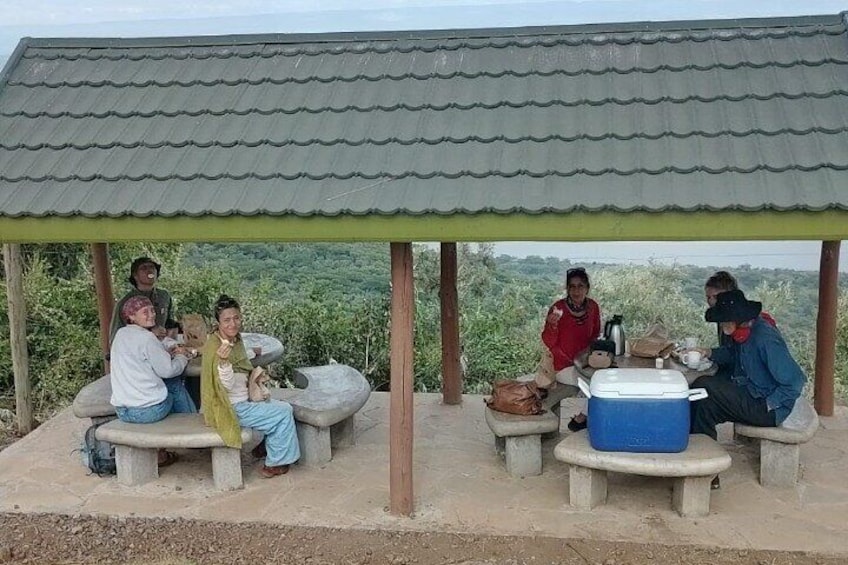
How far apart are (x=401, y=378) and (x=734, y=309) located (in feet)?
7.22

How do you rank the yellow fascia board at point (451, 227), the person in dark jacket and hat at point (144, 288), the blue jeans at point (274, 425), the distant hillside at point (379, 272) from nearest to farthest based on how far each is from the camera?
the yellow fascia board at point (451, 227) < the blue jeans at point (274, 425) < the person in dark jacket and hat at point (144, 288) < the distant hillside at point (379, 272)

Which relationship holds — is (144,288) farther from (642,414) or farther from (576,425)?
(642,414)

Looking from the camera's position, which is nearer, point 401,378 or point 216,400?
point 401,378

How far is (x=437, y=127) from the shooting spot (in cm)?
509

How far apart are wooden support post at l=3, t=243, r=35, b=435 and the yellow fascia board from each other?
307cm

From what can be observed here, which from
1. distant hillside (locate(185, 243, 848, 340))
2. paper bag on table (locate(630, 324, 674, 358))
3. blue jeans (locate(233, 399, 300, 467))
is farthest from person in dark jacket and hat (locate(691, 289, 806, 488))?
distant hillside (locate(185, 243, 848, 340))

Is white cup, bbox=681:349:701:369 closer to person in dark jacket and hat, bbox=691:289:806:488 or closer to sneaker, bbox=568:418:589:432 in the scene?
person in dark jacket and hat, bbox=691:289:806:488

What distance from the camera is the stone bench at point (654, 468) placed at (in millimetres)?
5227

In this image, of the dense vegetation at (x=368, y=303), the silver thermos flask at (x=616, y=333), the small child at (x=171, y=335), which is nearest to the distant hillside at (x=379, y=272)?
the dense vegetation at (x=368, y=303)

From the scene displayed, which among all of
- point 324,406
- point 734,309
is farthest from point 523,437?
point 734,309

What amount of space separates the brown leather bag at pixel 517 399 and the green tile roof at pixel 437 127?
2.08m

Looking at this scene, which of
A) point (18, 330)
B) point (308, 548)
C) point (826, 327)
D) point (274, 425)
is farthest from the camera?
point (18, 330)

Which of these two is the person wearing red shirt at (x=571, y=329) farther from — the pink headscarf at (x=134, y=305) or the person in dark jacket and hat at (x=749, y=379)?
the pink headscarf at (x=134, y=305)

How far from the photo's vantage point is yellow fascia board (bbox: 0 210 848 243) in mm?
4242
